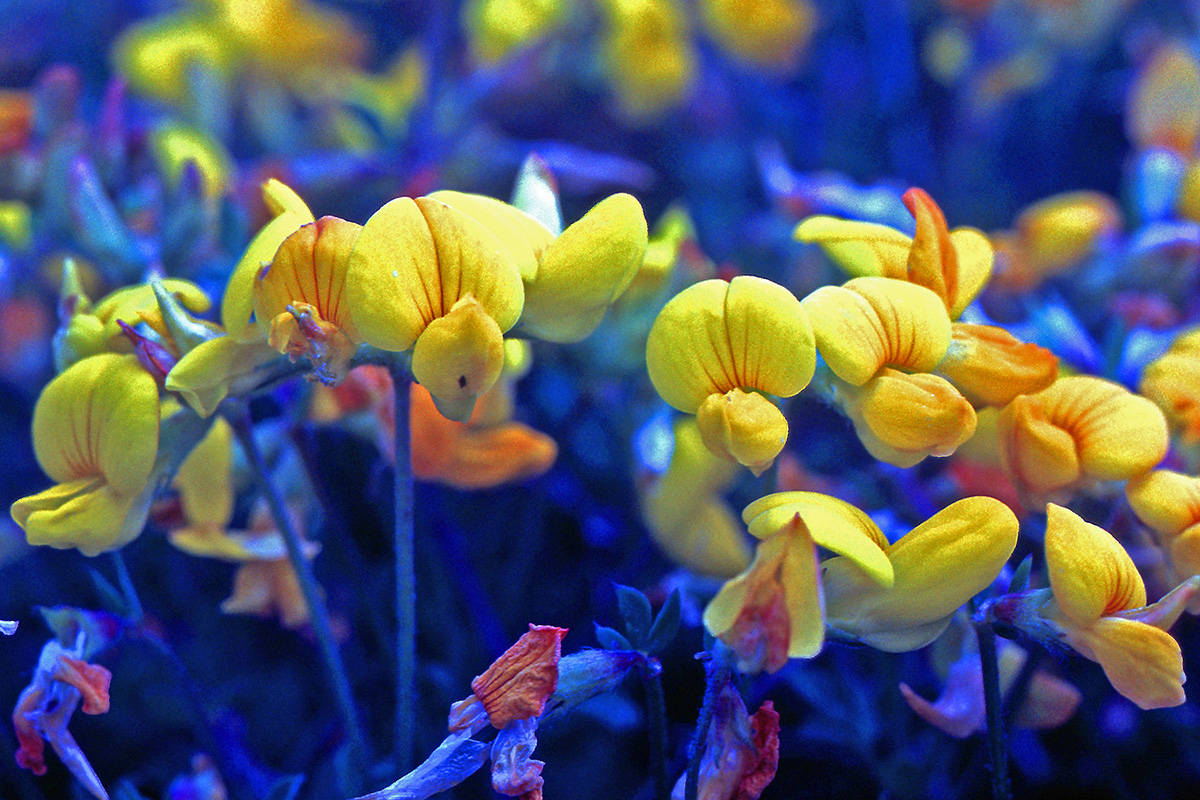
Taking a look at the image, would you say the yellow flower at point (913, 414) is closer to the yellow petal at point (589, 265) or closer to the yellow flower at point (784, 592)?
the yellow flower at point (784, 592)

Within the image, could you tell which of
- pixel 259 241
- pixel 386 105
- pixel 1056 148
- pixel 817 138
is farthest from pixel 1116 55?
pixel 259 241

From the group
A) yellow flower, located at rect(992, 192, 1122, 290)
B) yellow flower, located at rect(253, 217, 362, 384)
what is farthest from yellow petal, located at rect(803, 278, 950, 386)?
yellow flower, located at rect(992, 192, 1122, 290)

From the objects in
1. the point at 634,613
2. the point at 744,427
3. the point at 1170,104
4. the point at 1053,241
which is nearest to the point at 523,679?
the point at 634,613

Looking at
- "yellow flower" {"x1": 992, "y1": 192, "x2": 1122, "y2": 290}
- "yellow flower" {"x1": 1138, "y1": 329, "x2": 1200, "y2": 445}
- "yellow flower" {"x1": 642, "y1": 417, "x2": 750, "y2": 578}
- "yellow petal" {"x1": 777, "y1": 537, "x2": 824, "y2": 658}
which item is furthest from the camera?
"yellow flower" {"x1": 992, "y1": 192, "x2": 1122, "y2": 290}

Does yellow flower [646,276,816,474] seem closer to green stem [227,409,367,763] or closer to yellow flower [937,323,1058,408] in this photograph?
yellow flower [937,323,1058,408]

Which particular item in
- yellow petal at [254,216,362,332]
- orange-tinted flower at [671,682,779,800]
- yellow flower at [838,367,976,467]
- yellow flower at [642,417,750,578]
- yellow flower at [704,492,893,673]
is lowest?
yellow flower at [642,417,750,578]

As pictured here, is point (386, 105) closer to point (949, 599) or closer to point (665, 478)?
point (665, 478)
